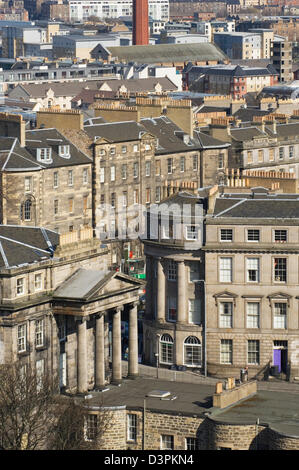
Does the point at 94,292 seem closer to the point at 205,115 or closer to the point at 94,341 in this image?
the point at 94,341

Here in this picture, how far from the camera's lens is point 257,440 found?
8794cm

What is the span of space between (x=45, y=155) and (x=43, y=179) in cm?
243

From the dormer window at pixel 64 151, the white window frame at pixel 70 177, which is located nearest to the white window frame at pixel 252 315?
the white window frame at pixel 70 177

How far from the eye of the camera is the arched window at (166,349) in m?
112

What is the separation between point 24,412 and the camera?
8594 centimetres

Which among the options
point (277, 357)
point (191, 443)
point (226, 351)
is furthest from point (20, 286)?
point (277, 357)

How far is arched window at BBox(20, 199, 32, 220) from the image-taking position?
5630 inches

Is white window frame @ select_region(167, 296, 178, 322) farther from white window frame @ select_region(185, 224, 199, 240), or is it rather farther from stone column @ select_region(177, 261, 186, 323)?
white window frame @ select_region(185, 224, 199, 240)

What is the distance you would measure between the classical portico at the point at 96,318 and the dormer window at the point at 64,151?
4732 centimetres

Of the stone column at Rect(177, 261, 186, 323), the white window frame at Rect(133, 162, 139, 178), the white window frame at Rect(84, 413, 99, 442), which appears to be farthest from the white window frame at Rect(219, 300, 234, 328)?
the white window frame at Rect(133, 162, 139, 178)

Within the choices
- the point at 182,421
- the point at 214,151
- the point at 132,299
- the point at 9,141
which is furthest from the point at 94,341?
the point at 214,151

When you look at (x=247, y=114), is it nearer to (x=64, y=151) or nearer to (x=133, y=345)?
(x=64, y=151)

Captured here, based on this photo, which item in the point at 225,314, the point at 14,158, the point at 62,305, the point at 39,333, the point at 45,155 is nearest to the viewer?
the point at 39,333

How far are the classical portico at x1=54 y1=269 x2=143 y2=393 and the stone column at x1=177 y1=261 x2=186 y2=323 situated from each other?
29.8ft
